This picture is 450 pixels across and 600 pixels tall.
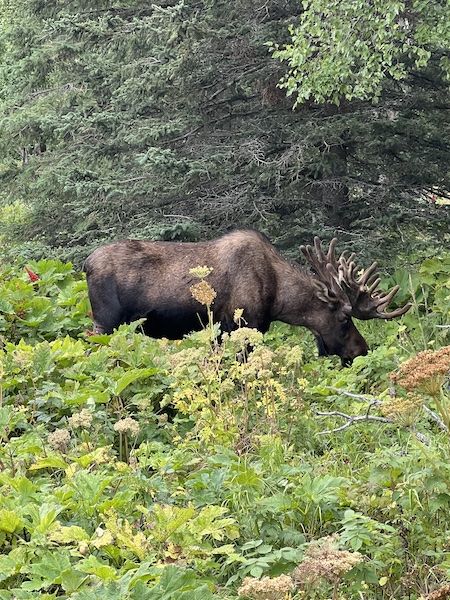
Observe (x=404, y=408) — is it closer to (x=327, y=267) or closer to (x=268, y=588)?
(x=268, y=588)

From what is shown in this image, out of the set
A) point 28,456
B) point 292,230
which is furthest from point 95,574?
point 292,230

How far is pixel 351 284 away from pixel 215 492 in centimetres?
544

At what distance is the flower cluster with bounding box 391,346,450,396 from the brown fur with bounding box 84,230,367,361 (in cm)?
573

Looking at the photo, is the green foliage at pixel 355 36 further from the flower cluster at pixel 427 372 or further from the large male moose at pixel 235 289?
the flower cluster at pixel 427 372

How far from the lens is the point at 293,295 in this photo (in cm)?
1018

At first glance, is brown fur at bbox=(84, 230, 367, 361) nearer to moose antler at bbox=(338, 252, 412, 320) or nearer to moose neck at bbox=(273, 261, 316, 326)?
moose neck at bbox=(273, 261, 316, 326)

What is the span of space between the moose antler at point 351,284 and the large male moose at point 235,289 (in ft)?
0.03

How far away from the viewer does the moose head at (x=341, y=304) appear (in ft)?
32.8

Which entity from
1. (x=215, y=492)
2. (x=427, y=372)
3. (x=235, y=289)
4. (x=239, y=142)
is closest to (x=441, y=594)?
(x=427, y=372)

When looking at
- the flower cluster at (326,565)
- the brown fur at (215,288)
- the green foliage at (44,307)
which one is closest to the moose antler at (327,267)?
the brown fur at (215,288)

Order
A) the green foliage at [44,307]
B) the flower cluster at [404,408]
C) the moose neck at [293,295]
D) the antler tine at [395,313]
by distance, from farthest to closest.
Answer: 1. the moose neck at [293,295]
2. the antler tine at [395,313]
3. the green foliage at [44,307]
4. the flower cluster at [404,408]

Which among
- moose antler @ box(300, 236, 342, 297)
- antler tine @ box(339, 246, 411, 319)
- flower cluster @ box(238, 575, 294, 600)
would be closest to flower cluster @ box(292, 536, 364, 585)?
flower cluster @ box(238, 575, 294, 600)

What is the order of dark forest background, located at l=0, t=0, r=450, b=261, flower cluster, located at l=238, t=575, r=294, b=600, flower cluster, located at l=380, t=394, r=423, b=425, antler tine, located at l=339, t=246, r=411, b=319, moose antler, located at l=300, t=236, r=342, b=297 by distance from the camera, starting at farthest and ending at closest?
dark forest background, located at l=0, t=0, r=450, b=261 < moose antler, located at l=300, t=236, r=342, b=297 < antler tine, located at l=339, t=246, r=411, b=319 < flower cluster, located at l=380, t=394, r=423, b=425 < flower cluster, located at l=238, t=575, r=294, b=600

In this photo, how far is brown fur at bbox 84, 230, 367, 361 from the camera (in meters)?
9.76
